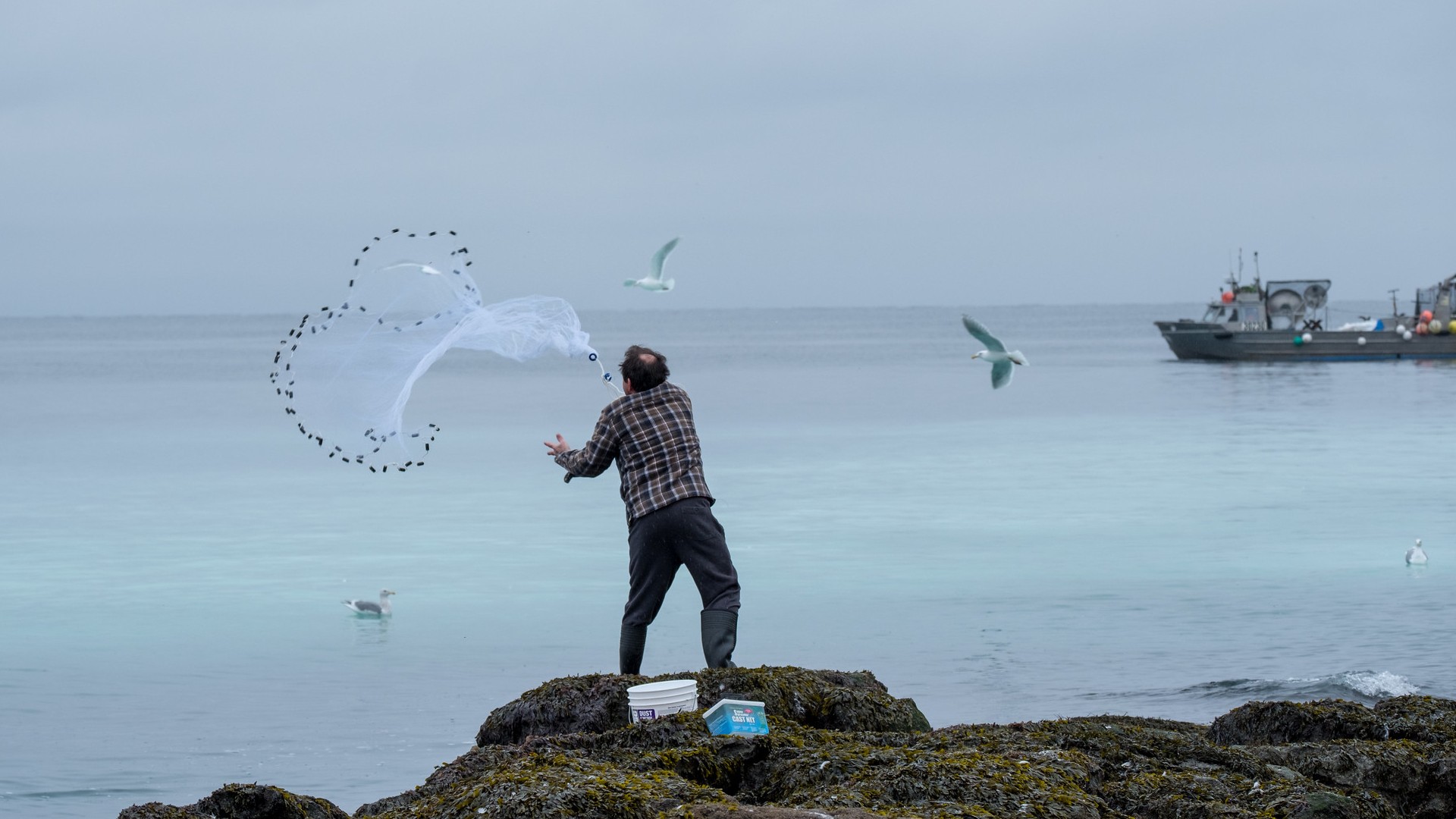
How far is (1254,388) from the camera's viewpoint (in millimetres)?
51156

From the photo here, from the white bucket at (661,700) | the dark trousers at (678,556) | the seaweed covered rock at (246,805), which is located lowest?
the seaweed covered rock at (246,805)

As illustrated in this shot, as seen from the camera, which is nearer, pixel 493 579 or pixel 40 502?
pixel 493 579

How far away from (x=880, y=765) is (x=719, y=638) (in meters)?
2.06

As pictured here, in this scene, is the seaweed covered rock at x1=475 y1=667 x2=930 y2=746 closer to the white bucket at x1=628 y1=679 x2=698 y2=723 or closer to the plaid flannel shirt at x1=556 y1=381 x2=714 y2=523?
the white bucket at x1=628 y1=679 x2=698 y2=723

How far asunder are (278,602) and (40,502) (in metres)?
11.3

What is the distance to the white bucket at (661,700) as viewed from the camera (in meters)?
6.33

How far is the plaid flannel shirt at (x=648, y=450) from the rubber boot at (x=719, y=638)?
22.7 inches

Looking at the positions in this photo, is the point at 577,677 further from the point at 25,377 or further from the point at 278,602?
the point at 25,377

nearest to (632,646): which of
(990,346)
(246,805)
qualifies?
(246,805)

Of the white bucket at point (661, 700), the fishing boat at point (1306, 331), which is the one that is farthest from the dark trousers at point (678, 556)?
the fishing boat at point (1306, 331)

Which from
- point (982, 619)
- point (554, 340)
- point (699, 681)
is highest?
point (554, 340)

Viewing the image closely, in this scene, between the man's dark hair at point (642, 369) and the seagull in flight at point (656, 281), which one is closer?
the man's dark hair at point (642, 369)

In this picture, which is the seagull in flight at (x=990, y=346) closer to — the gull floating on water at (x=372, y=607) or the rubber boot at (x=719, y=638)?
the gull floating on water at (x=372, y=607)

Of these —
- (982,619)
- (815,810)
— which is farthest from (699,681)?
(982,619)
